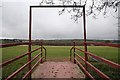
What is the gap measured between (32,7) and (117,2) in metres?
4.25

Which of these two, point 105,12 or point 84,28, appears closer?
point 84,28

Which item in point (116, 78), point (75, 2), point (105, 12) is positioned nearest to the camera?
point (116, 78)

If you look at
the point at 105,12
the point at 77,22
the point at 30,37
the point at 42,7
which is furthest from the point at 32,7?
the point at 105,12

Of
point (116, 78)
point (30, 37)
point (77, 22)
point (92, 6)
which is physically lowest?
point (116, 78)

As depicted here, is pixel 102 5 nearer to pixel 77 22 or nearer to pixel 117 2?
pixel 117 2

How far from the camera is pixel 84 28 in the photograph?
292 inches

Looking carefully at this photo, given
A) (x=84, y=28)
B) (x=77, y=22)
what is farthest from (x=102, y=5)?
(x=84, y=28)

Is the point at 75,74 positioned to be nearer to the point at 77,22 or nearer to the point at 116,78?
the point at 116,78

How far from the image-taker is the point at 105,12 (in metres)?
10.2

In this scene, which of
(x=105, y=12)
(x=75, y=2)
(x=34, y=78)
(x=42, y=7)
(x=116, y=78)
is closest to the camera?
(x=34, y=78)

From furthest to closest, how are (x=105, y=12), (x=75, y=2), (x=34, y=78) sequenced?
(x=105, y=12), (x=75, y=2), (x=34, y=78)

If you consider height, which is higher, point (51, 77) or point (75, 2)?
point (75, 2)

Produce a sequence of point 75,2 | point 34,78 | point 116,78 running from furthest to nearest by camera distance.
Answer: point 75,2, point 116,78, point 34,78

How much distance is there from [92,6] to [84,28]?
3233 millimetres
